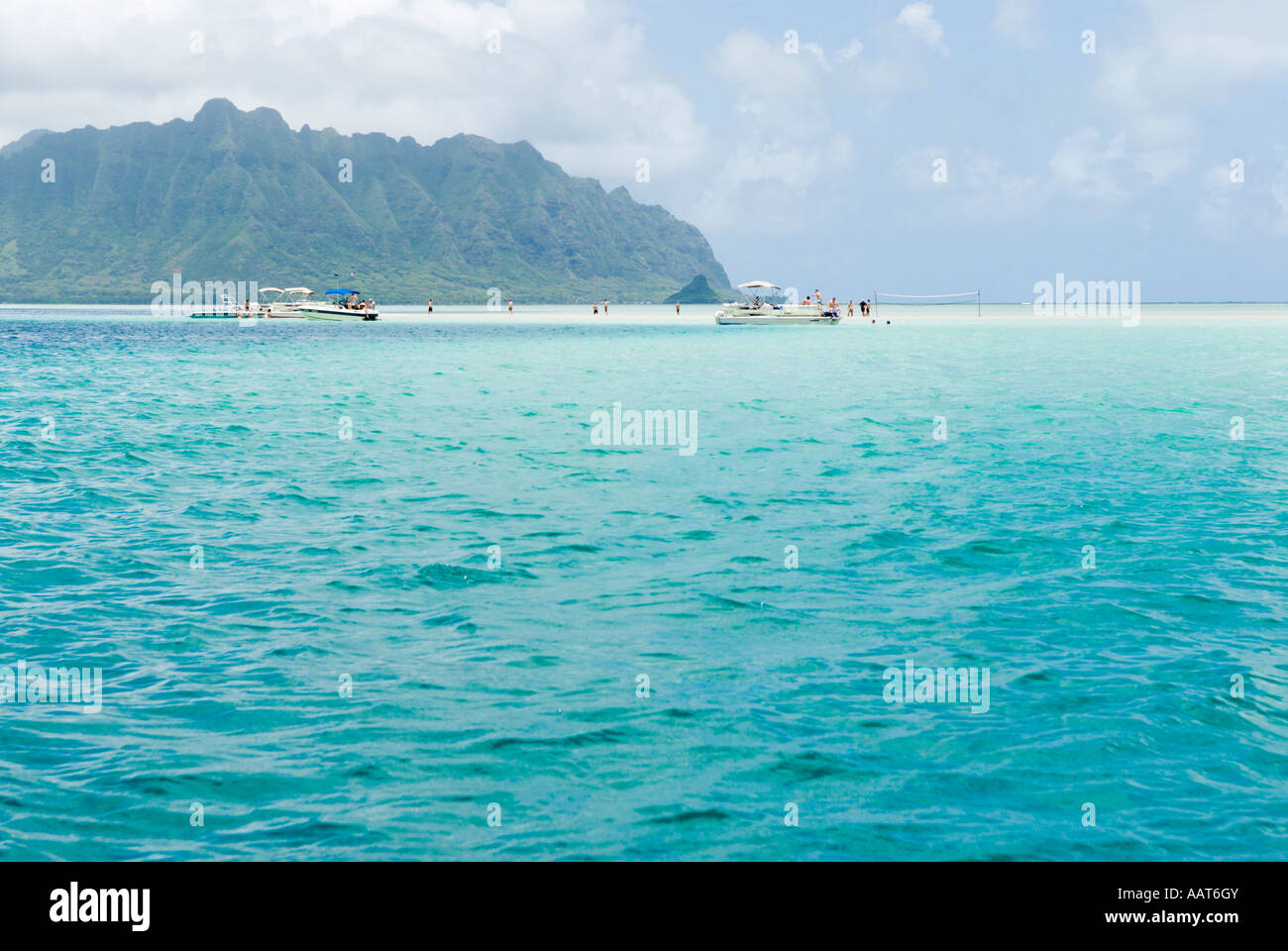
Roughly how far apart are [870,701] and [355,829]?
519 cm

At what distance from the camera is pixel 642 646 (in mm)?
12336

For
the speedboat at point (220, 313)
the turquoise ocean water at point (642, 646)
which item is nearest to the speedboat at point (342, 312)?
the speedboat at point (220, 313)

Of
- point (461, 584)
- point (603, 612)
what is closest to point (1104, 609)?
point (603, 612)

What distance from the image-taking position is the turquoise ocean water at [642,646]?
831 cm

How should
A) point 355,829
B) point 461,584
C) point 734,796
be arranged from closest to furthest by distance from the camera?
point 355,829
point 734,796
point 461,584

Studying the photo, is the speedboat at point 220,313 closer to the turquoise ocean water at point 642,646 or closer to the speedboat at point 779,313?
the speedboat at point 779,313

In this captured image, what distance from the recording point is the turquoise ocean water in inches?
327

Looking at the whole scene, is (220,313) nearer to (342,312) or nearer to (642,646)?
(342,312)

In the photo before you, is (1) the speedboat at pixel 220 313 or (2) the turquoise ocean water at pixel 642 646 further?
(1) the speedboat at pixel 220 313
